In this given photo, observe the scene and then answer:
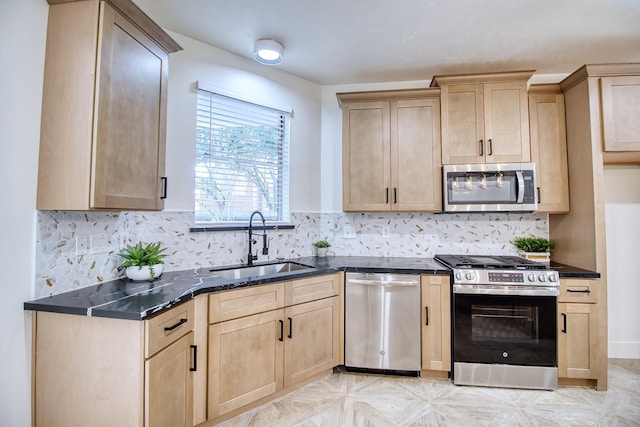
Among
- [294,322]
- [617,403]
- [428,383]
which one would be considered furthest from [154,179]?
[617,403]

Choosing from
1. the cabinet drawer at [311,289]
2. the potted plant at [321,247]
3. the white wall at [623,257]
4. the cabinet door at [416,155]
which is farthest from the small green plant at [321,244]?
the white wall at [623,257]

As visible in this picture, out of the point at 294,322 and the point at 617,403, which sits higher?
the point at 294,322

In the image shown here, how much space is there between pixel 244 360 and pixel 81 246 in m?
1.18

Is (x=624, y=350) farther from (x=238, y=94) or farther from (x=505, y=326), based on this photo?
(x=238, y=94)

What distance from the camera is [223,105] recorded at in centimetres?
256

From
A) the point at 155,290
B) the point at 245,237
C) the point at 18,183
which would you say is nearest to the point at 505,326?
the point at 245,237

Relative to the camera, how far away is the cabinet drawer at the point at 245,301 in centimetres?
184

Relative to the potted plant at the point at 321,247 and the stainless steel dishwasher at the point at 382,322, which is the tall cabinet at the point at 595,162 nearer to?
the stainless steel dishwasher at the point at 382,322

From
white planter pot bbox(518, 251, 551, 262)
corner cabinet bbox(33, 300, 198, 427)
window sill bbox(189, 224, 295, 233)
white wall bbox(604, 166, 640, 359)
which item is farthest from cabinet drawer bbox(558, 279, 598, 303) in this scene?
corner cabinet bbox(33, 300, 198, 427)

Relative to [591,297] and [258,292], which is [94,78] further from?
[591,297]

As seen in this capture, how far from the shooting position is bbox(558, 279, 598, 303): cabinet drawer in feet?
7.66

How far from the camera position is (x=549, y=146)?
2701 mm

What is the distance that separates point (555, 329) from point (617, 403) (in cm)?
61

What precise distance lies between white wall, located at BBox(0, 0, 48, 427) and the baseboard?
4.35m
